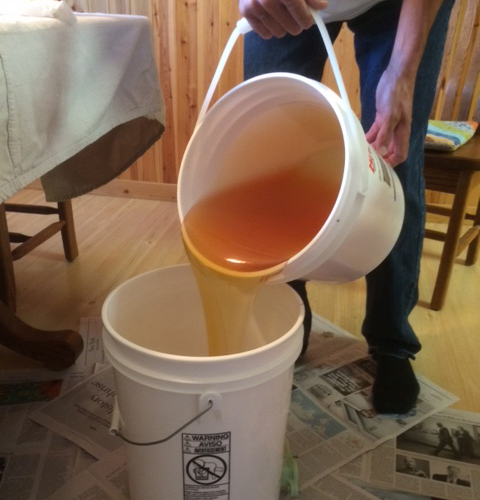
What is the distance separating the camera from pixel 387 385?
94 centimetres

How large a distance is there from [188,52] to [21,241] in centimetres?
97

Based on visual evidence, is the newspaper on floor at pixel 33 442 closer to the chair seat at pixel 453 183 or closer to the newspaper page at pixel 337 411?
the newspaper page at pixel 337 411

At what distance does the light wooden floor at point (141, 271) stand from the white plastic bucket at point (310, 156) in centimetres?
52

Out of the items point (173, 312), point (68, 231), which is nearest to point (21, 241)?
point (68, 231)

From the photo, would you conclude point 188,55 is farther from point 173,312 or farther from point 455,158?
point 173,312

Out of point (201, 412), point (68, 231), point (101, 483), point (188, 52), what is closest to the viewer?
point (201, 412)

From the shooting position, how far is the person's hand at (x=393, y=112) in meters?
0.70

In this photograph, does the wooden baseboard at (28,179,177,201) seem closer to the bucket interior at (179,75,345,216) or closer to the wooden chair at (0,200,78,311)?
the wooden chair at (0,200,78,311)

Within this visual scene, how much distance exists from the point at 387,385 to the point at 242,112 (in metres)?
0.59

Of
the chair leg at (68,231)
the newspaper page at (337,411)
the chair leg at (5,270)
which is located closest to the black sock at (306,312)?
the newspaper page at (337,411)

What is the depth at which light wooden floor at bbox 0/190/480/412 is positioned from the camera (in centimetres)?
109

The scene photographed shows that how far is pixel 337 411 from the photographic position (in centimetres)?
93

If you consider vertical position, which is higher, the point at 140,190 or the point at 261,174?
the point at 261,174

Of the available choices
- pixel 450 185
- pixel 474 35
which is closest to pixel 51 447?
pixel 450 185
